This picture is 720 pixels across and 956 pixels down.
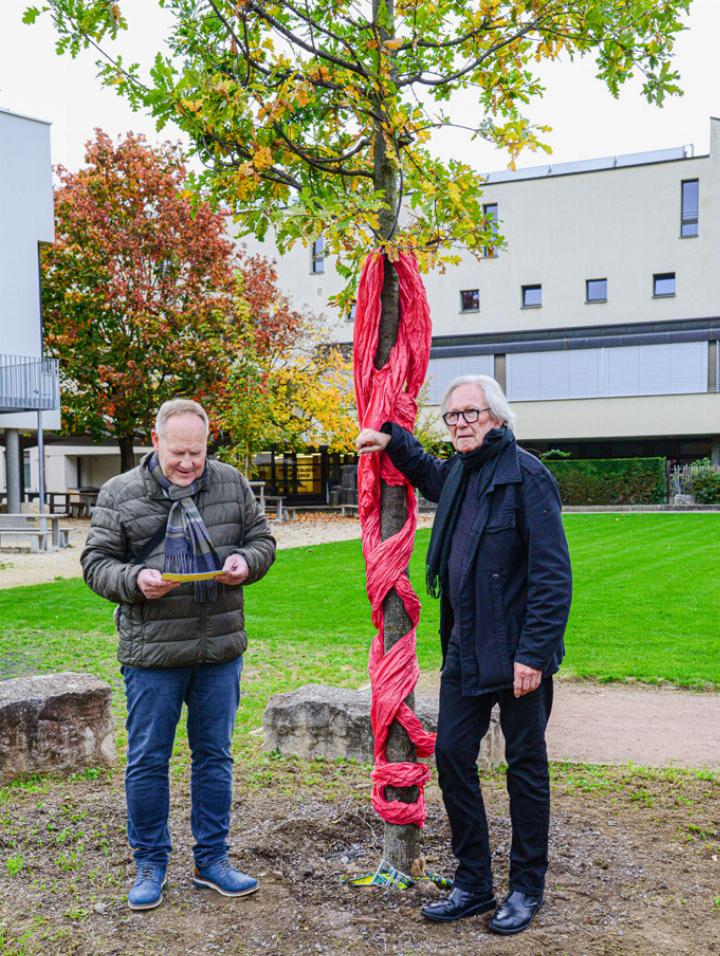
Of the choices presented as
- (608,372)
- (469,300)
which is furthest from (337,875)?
(469,300)

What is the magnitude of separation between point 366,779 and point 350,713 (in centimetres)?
45

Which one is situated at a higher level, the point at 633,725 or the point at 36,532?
the point at 36,532

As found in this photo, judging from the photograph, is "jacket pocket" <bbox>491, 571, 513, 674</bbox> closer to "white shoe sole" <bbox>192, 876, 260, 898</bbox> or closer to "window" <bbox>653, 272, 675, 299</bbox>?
"white shoe sole" <bbox>192, 876, 260, 898</bbox>

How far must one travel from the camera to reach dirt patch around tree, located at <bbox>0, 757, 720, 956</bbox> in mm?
3340

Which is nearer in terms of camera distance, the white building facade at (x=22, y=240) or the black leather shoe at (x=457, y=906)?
the black leather shoe at (x=457, y=906)

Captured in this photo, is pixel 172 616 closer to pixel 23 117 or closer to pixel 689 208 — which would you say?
pixel 23 117

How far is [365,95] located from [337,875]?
3251 millimetres

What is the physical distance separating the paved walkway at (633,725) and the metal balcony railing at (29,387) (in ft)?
57.7

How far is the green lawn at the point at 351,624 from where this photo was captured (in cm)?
783

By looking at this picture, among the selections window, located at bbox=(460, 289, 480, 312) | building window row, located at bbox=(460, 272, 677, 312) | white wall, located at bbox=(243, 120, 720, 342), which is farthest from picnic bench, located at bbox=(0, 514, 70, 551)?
building window row, located at bbox=(460, 272, 677, 312)

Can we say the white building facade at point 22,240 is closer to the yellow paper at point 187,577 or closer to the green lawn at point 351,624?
the green lawn at point 351,624

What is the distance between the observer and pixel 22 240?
84.9ft

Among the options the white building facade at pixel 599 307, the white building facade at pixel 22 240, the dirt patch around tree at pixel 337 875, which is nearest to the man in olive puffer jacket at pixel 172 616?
the dirt patch around tree at pixel 337 875

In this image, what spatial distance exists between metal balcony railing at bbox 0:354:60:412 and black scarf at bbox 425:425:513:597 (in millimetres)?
20270
